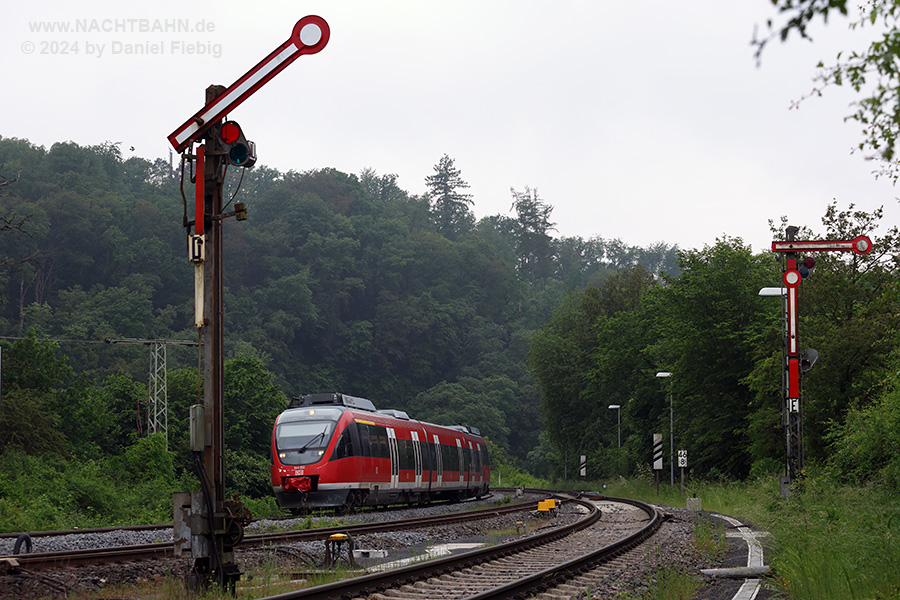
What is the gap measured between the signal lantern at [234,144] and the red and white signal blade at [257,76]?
0.19 m

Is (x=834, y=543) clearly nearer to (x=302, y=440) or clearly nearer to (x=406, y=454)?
(x=302, y=440)

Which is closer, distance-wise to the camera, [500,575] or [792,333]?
[500,575]

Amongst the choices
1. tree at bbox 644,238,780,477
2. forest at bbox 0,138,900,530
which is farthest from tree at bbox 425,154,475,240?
tree at bbox 644,238,780,477

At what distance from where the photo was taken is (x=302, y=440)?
26.9m

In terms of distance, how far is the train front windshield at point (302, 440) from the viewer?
26.5 metres

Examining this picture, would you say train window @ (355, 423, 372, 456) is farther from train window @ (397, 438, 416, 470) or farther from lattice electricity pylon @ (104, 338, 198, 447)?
lattice electricity pylon @ (104, 338, 198, 447)

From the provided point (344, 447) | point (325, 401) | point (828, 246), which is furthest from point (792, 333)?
point (325, 401)

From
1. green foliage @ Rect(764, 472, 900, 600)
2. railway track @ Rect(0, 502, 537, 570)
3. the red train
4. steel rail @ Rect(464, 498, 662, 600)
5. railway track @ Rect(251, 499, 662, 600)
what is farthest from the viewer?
the red train

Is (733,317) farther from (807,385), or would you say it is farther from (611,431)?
(611,431)

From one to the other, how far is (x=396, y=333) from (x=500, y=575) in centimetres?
10261

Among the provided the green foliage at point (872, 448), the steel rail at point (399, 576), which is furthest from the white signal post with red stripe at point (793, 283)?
the steel rail at point (399, 576)

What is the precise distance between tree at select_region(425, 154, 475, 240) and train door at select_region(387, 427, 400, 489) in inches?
4768

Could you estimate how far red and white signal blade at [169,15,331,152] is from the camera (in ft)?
36.0

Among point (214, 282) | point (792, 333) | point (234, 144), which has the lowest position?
point (792, 333)
